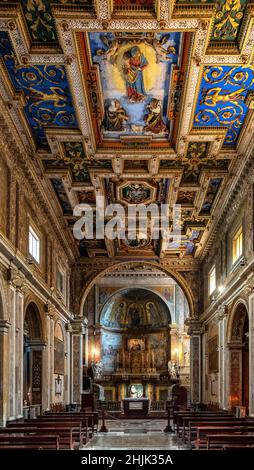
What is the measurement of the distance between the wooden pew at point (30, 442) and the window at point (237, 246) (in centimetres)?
1071

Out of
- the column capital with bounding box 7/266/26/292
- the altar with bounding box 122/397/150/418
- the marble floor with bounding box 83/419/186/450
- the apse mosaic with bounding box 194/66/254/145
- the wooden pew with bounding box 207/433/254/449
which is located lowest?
the altar with bounding box 122/397/150/418

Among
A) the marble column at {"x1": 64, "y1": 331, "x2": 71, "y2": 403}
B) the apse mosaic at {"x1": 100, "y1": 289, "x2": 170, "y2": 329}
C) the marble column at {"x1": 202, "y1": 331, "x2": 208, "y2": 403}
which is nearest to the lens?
the marble column at {"x1": 64, "y1": 331, "x2": 71, "y2": 403}

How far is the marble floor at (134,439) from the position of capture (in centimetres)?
1914

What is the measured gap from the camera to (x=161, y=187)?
73.2 ft

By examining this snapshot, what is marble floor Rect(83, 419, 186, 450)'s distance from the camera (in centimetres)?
1914

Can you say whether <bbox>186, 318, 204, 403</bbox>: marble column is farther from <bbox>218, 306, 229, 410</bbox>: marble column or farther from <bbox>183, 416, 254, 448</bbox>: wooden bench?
<bbox>183, 416, 254, 448</bbox>: wooden bench

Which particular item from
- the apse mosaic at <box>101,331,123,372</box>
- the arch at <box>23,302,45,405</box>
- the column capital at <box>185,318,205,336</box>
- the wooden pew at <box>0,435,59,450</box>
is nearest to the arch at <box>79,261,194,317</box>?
the column capital at <box>185,318,205,336</box>

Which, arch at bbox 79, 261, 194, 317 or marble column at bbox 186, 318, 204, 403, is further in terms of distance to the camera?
arch at bbox 79, 261, 194, 317

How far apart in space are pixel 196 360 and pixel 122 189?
12618 mm

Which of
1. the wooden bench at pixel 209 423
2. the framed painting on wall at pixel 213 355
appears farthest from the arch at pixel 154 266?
the wooden bench at pixel 209 423

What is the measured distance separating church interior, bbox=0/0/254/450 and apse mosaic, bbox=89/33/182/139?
0.04 m

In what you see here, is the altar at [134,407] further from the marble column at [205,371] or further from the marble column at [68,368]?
the marble column at [68,368]

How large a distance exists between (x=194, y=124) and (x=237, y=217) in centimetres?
558
